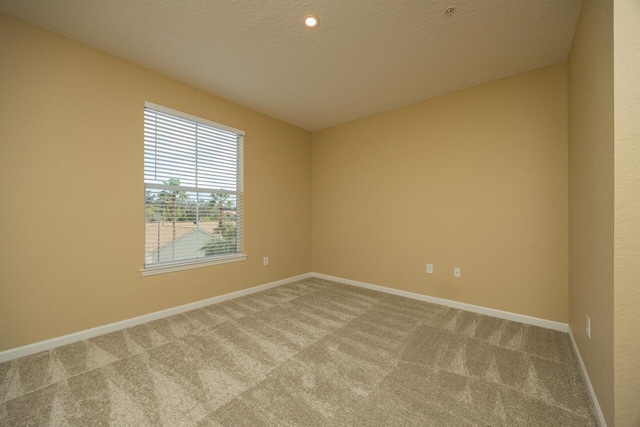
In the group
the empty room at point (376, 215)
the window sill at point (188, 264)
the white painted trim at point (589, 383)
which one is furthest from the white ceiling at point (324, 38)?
the white painted trim at point (589, 383)

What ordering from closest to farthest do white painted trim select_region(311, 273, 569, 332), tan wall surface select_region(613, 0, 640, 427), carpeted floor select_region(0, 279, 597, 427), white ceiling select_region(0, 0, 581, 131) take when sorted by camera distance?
tan wall surface select_region(613, 0, 640, 427) < carpeted floor select_region(0, 279, 597, 427) < white ceiling select_region(0, 0, 581, 131) < white painted trim select_region(311, 273, 569, 332)

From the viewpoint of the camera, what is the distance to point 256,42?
221cm

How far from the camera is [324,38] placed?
2.16 m

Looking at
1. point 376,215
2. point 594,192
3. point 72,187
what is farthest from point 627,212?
point 72,187

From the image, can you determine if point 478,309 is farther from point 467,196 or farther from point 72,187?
point 72,187

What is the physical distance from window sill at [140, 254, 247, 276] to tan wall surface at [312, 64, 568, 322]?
1748 mm

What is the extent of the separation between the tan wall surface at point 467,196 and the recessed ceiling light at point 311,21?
1944mm

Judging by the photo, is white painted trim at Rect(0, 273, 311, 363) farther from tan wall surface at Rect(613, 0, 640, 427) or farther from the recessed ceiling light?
tan wall surface at Rect(613, 0, 640, 427)

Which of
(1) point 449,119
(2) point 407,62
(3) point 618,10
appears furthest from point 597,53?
(1) point 449,119

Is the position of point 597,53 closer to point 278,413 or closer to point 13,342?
point 278,413

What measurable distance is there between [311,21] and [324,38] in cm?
22

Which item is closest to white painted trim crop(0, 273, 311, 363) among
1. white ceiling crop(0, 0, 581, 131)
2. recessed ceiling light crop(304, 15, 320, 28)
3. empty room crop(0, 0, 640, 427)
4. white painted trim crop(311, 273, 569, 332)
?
empty room crop(0, 0, 640, 427)

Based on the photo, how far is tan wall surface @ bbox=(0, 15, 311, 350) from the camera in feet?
6.40

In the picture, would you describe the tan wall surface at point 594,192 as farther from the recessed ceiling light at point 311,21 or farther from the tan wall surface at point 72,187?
the tan wall surface at point 72,187
